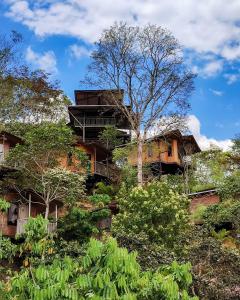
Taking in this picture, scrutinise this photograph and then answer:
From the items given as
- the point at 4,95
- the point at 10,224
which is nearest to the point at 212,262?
the point at 10,224

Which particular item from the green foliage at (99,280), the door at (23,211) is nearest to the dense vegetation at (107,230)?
the green foliage at (99,280)

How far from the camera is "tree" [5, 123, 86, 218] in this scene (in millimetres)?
24766

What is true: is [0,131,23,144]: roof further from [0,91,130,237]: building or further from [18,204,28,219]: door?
[18,204,28,219]: door

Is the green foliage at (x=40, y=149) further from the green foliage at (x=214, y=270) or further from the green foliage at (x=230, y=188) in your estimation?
the green foliage at (x=214, y=270)

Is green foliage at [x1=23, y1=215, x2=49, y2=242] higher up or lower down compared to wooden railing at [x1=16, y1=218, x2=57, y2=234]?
lower down

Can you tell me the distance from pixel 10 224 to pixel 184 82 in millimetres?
15118

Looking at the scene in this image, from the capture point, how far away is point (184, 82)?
32.4 meters

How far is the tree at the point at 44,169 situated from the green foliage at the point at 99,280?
17145 millimetres

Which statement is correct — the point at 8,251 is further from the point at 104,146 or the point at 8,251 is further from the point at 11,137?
the point at 104,146

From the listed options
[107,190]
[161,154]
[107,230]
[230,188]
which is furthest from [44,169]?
[161,154]

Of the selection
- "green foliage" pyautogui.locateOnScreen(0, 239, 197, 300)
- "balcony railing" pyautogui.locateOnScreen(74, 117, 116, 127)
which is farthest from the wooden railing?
"balcony railing" pyautogui.locateOnScreen(74, 117, 116, 127)

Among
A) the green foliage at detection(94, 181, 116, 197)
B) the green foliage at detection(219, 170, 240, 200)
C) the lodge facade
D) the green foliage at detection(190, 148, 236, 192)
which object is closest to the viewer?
the green foliage at detection(219, 170, 240, 200)

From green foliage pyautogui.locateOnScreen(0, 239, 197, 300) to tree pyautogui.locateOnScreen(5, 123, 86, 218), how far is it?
1715 cm

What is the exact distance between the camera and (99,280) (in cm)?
675
